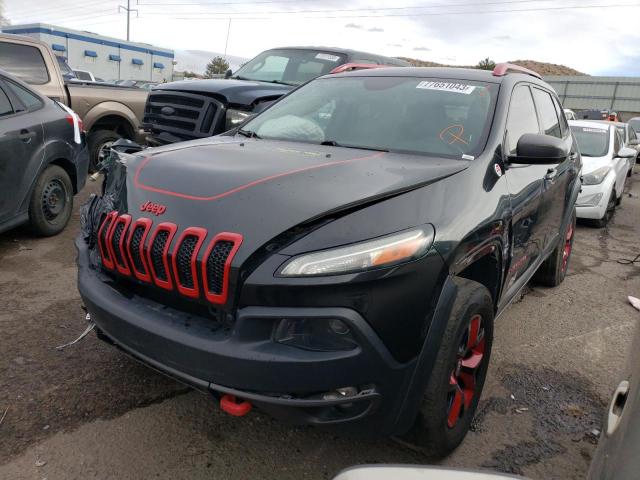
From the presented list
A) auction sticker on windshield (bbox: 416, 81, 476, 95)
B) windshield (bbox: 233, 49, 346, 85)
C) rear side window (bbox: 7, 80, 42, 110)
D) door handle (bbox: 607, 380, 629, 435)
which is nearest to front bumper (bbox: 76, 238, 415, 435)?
door handle (bbox: 607, 380, 629, 435)

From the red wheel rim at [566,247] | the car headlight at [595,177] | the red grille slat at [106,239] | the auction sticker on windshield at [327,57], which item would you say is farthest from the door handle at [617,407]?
the car headlight at [595,177]

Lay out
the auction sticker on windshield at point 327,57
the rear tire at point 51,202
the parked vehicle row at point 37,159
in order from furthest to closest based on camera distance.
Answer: the auction sticker on windshield at point 327,57, the rear tire at point 51,202, the parked vehicle row at point 37,159

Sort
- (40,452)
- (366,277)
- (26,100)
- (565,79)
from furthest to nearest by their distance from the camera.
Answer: (565,79)
(26,100)
(40,452)
(366,277)

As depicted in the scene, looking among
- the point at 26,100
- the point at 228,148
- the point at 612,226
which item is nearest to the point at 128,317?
the point at 228,148

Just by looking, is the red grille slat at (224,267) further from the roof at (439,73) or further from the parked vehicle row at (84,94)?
the parked vehicle row at (84,94)

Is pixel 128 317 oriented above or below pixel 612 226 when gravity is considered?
above

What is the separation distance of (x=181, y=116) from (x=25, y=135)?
6.77 feet

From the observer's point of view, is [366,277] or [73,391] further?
[73,391]

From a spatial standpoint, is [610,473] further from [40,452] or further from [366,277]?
[40,452]

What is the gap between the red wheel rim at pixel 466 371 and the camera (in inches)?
94.0

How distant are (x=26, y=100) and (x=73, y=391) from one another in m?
3.46

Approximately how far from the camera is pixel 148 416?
8.75 feet

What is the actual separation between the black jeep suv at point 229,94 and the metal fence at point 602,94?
38115 millimetres

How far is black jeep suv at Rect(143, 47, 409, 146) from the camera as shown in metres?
6.26
